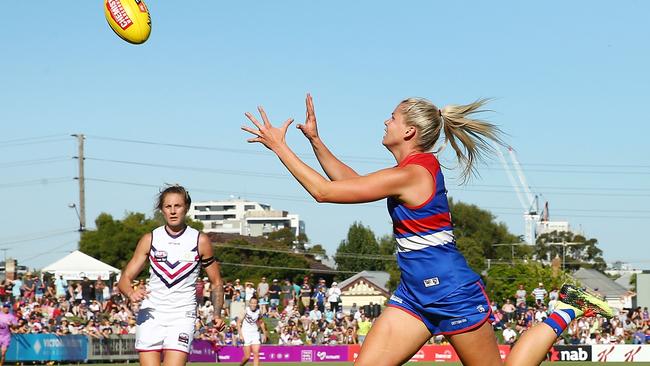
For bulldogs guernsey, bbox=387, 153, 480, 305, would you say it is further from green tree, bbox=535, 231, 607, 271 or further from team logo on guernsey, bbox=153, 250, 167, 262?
green tree, bbox=535, 231, 607, 271

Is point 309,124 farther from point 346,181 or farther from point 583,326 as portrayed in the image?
point 583,326

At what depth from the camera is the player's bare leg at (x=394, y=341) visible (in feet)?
Result: 22.5

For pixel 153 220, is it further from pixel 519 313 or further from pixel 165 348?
pixel 165 348

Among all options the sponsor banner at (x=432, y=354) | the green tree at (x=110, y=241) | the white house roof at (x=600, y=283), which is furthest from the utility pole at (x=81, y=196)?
the white house roof at (x=600, y=283)

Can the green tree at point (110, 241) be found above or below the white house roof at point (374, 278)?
above

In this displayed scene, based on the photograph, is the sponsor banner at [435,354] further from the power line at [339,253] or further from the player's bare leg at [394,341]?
the power line at [339,253]

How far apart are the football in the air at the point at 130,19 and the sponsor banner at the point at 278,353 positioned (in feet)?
65.2

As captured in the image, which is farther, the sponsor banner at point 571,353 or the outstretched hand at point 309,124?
the sponsor banner at point 571,353

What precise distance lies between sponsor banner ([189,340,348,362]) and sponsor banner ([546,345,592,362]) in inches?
269

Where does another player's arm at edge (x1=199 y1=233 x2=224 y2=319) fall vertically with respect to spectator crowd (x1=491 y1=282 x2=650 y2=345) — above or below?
above

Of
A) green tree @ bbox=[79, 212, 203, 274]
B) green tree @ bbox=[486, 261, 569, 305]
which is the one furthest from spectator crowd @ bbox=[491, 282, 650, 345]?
green tree @ bbox=[79, 212, 203, 274]

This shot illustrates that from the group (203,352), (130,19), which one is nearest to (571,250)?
(203,352)

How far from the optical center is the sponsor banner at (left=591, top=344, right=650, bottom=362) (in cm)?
3338

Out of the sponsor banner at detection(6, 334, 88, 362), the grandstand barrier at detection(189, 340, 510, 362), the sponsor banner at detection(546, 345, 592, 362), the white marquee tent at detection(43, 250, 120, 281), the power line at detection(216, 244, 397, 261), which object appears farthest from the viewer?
the power line at detection(216, 244, 397, 261)
